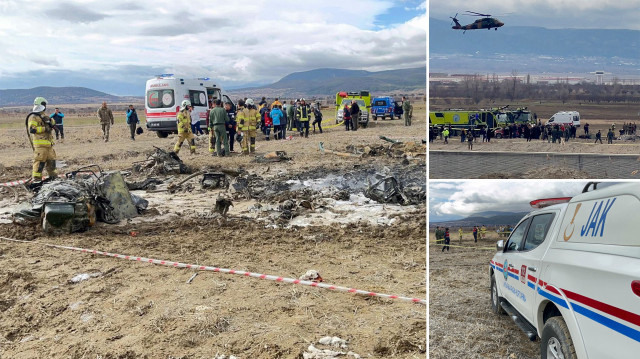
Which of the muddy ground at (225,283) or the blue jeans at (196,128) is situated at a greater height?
the blue jeans at (196,128)

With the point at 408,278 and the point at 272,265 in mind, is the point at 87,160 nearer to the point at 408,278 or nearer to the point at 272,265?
the point at 272,265

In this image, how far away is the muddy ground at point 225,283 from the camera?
385 cm

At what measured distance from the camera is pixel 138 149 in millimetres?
17703

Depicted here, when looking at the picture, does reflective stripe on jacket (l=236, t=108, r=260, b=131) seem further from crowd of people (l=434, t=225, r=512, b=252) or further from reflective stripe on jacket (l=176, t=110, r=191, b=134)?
crowd of people (l=434, t=225, r=512, b=252)

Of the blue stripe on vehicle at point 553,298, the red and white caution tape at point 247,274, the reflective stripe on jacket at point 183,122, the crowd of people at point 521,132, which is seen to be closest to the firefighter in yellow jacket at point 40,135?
the red and white caution tape at point 247,274

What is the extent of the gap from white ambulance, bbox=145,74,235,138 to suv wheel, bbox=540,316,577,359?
18.3 metres

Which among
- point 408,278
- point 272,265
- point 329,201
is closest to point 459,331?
point 408,278

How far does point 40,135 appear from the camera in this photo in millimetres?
9883

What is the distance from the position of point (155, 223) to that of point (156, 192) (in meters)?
2.80

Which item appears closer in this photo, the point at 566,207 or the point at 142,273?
the point at 566,207

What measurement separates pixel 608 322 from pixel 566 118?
16.9 m

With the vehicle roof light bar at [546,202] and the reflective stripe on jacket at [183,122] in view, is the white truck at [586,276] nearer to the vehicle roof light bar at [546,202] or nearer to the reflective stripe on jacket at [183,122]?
the vehicle roof light bar at [546,202]

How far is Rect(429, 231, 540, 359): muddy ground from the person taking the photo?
13.2ft

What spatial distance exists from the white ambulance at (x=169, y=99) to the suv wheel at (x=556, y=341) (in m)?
18.3
